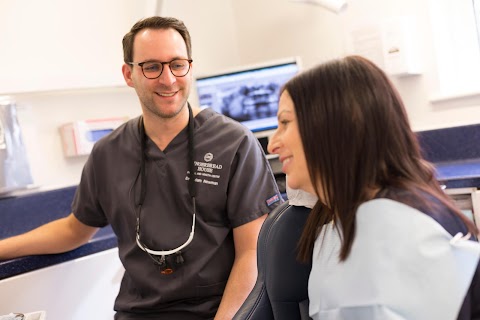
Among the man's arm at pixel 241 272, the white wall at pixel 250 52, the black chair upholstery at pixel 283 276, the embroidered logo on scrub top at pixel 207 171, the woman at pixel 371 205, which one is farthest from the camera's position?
the white wall at pixel 250 52

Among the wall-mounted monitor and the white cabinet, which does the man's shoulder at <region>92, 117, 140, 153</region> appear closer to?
the white cabinet

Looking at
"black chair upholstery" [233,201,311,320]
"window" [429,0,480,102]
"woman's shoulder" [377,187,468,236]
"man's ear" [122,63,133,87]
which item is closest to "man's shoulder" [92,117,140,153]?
"man's ear" [122,63,133,87]

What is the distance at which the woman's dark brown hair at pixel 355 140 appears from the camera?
2.87 ft

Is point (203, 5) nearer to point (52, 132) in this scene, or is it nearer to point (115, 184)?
point (52, 132)

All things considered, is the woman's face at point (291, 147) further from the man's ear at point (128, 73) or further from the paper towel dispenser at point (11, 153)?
the paper towel dispenser at point (11, 153)

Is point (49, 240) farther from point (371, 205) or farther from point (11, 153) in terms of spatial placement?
point (371, 205)

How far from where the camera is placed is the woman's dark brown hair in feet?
2.87

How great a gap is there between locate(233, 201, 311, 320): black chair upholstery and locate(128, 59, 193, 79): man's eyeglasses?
0.66m

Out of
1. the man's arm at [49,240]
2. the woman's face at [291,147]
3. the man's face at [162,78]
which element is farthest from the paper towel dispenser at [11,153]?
→ the woman's face at [291,147]

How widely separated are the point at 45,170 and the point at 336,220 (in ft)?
5.03

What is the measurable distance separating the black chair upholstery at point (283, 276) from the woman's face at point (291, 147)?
0.46 feet

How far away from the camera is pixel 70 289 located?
5.68ft

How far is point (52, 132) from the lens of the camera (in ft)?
7.29

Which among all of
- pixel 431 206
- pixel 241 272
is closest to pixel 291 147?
pixel 431 206
